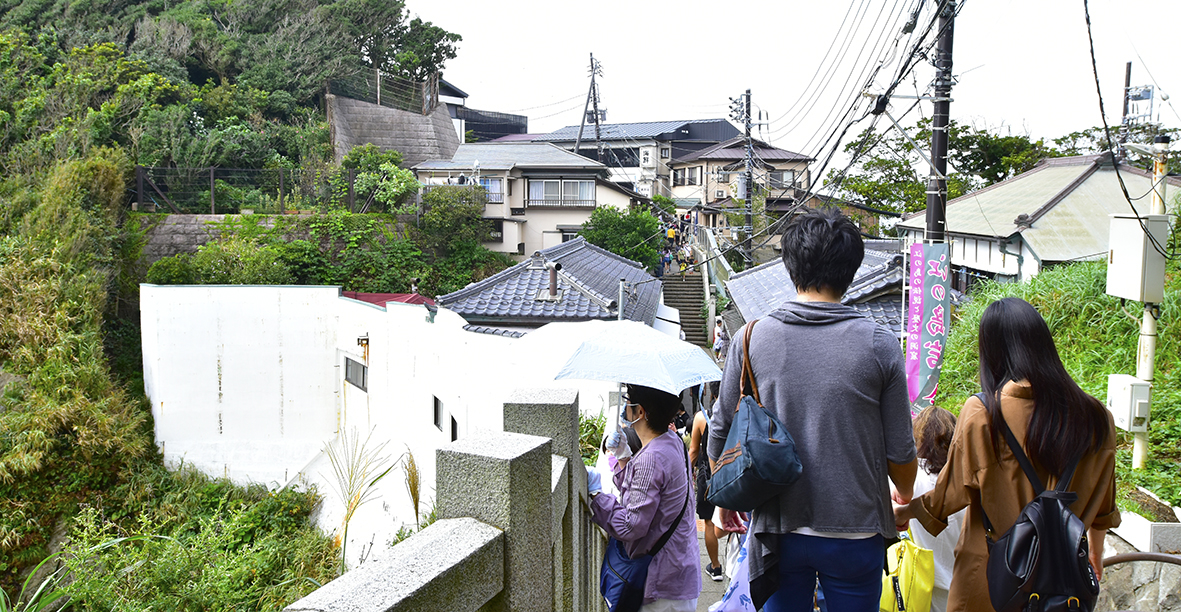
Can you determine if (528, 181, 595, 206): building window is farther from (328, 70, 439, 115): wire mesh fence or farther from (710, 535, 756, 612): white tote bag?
(710, 535, 756, 612): white tote bag

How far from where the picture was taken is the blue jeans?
2137 millimetres

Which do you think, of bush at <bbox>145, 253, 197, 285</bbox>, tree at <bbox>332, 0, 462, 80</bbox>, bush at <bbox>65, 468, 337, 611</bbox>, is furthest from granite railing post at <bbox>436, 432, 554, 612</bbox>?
tree at <bbox>332, 0, 462, 80</bbox>

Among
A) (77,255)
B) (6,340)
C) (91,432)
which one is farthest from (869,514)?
(77,255)

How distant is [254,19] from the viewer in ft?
87.6

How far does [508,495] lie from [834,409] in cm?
95

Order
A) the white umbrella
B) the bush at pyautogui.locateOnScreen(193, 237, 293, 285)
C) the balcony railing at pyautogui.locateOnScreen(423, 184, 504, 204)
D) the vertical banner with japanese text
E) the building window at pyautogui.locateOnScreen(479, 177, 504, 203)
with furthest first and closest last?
the building window at pyautogui.locateOnScreen(479, 177, 504, 203) → the balcony railing at pyautogui.locateOnScreen(423, 184, 504, 204) → the bush at pyautogui.locateOnScreen(193, 237, 293, 285) → the vertical banner with japanese text → the white umbrella

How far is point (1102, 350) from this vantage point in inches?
277

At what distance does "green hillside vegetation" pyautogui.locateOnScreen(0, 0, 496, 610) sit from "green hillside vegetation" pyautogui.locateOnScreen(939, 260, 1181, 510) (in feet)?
26.3

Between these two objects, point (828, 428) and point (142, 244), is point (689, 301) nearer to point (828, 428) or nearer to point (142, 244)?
point (142, 244)

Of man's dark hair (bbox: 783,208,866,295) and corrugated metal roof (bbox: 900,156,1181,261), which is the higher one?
corrugated metal roof (bbox: 900,156,1181,261)

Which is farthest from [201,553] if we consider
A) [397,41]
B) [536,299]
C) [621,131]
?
[621,131]

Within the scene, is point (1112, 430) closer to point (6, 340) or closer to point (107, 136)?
point (6, 340)

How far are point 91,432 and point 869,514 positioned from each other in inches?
579

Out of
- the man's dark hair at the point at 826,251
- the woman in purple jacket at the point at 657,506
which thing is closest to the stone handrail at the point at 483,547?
the woman in purple jacket at the point at 657,506
